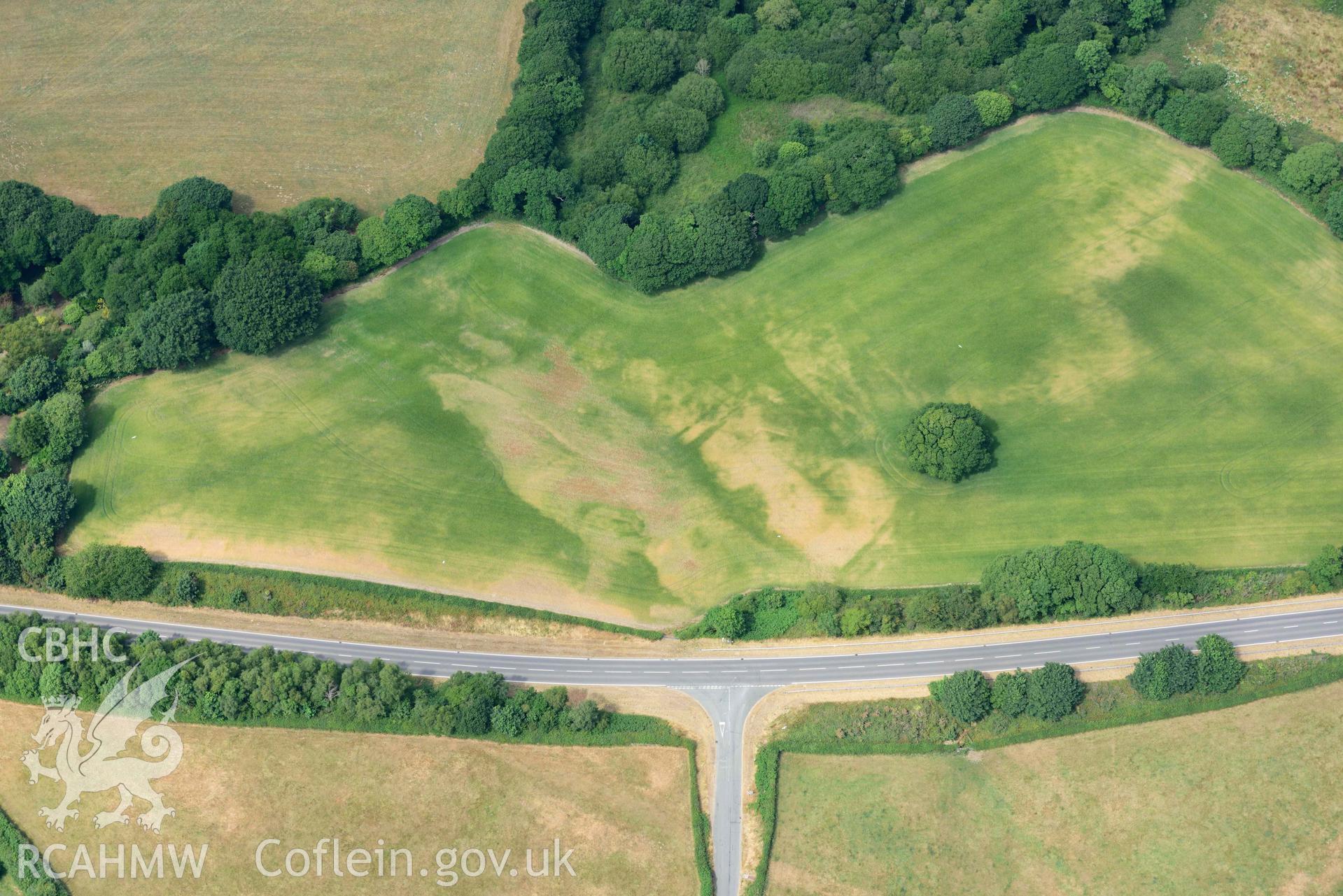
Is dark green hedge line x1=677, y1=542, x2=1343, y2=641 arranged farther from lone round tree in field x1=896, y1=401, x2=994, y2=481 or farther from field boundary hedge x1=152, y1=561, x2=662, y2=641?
lone round tree in field x1=896, y1=401, x2=994, y2=481

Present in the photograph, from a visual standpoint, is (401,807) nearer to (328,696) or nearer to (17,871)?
(328,696)

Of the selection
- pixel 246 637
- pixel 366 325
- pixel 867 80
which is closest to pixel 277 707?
pixel 246 637

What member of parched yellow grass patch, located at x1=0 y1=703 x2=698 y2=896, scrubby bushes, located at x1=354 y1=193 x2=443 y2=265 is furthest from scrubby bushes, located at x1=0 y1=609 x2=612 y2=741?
scrubby bushes, located at x1=354 y1=193 x2=443 y2=265

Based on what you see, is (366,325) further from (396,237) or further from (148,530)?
(148,530)

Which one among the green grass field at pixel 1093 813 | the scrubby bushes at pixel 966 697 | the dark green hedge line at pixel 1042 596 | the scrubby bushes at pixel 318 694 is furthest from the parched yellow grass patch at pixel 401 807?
the scrubby bushes at pixel 966 697

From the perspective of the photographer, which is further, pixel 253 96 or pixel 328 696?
pixel 253 96

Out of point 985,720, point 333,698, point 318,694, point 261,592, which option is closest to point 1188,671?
point 985,720

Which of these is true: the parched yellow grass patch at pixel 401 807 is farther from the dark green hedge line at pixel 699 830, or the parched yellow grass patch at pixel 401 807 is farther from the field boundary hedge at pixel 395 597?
the field boundary hedge at pixel 395 597
